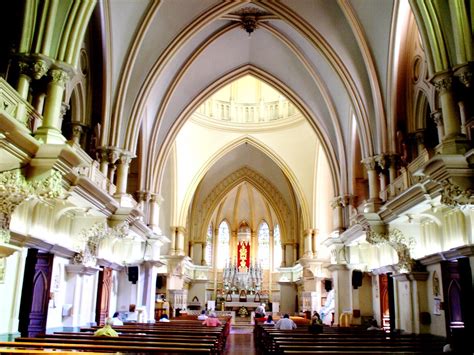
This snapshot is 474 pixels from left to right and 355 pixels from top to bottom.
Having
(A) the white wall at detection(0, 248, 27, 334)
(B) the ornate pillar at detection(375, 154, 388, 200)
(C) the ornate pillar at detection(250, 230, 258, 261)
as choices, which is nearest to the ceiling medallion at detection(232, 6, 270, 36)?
(B) the ornate pillar at detection(375, 154, 388, 200)

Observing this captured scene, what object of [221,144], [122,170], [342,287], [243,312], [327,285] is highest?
[221,144]

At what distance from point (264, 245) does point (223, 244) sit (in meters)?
3.08

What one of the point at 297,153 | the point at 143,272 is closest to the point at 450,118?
the point at 143,272

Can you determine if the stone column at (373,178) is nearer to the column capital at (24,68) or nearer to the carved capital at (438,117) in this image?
the carved capital at (438,117)

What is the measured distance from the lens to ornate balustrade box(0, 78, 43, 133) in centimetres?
800

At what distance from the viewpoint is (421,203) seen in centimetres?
1062

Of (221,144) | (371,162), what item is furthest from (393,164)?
→ (221,144)

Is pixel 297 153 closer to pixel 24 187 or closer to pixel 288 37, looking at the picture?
pixel 288 37

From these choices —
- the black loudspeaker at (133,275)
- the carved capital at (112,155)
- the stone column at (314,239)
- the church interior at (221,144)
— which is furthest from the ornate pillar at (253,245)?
the carved capital at (112,155)

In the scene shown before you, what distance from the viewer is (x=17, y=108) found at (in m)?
8.70

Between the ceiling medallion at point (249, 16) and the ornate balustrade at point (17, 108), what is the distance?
34.9 ft

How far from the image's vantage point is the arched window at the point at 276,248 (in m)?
35.3

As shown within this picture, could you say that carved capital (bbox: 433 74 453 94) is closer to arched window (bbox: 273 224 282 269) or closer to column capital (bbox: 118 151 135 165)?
column capital (bbox: 118 151 135 165)

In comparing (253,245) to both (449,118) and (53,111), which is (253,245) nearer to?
(449,118)
